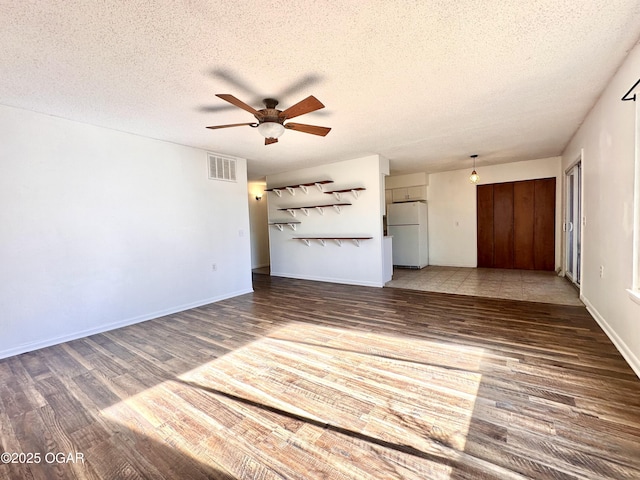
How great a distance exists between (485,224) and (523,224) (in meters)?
0.75

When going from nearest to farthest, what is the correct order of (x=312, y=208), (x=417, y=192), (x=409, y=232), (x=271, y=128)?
(x=271, y=128) < (x=312, y=208) < (x=409, y=232) < (x=417, y=192)

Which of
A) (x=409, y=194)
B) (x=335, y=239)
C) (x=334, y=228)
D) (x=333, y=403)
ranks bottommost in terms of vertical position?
(x=333, y=403)

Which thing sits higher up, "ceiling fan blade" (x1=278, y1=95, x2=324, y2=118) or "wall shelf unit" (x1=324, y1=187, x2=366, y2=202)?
"ceiling fan blade" (x1=278, y1=95, x2=324, y2=118)

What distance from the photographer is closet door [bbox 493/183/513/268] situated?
654cm

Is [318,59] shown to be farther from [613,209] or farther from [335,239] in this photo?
[335,239]

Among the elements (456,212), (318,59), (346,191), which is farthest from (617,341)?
(456,212)

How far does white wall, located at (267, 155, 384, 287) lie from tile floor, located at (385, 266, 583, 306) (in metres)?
0.75

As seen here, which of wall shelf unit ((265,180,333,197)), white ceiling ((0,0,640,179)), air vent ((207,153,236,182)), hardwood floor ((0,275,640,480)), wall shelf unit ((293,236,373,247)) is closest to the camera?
hardwood floor ((0,275,640,480))

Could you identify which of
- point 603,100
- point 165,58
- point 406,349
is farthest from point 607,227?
point 165,58

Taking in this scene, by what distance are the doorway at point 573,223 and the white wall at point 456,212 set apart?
133cm

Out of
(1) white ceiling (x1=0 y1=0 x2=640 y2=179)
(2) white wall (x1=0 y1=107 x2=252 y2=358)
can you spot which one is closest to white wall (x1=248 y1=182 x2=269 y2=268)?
(2) white wall (x1=0 y1=107 x2=252 y2=358)

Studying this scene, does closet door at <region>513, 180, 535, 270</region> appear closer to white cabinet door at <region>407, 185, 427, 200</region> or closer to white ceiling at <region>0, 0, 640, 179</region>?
white cabinet door at <region>407, 185, 427, 200</region>

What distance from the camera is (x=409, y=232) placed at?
702 centimetres

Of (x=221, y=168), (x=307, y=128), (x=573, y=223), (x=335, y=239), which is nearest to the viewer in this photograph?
(x=307, y=128)
